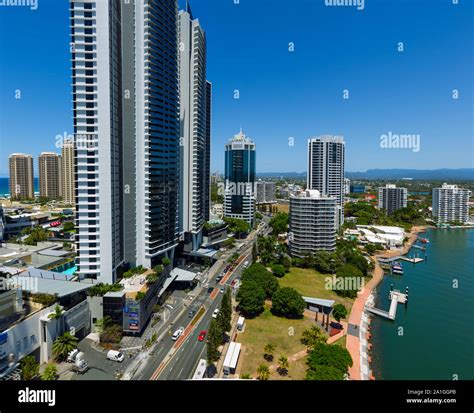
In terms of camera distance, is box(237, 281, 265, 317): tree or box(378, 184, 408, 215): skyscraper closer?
box(237, 281, 265, 317): tree

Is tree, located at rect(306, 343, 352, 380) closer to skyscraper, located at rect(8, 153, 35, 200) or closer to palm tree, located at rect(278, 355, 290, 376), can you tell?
palm tree, located at rect(278, 355, 290, 376)

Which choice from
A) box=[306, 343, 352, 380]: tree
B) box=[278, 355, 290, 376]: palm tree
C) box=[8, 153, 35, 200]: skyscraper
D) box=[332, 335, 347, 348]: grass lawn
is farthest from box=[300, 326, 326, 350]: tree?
box=[8, 153, 35, 200]: skyscraper

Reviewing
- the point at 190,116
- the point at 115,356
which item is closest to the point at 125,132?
the point at 190,116

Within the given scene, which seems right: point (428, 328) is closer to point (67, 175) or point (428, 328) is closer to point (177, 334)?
point (177, 334)

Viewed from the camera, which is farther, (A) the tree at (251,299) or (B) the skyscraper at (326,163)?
(B) the skyscraper at (326,163)

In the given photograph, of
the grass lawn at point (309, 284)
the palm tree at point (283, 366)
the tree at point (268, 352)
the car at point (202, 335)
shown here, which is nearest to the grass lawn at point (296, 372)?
the palm tree at point (283, 366)

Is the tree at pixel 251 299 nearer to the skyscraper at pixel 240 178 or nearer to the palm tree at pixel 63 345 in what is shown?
the palm tree at pixel 63 345
